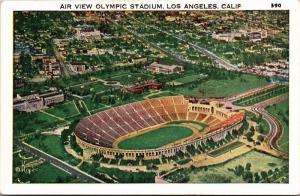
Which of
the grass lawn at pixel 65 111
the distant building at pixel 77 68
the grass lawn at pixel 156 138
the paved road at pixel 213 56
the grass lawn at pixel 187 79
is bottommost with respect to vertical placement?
the grass lawn at pixel 156 138

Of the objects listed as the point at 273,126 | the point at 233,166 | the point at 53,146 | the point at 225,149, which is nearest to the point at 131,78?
the point at 53,146

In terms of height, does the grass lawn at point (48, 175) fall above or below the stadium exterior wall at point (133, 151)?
below

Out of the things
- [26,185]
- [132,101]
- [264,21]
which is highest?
[264,21]

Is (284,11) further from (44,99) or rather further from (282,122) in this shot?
(44,99)

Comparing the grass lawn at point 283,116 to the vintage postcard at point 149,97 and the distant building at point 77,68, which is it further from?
the distant building at point 77,68

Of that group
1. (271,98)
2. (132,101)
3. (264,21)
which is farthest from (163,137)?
(264,21)

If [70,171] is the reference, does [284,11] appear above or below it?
above

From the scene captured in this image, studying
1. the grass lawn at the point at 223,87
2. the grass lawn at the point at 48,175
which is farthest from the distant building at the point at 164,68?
the grass lawn at the point at 48,175
